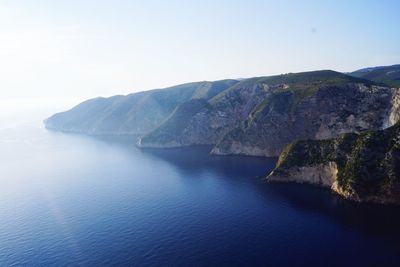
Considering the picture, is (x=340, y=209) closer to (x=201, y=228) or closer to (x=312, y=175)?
(x=312, y=175)

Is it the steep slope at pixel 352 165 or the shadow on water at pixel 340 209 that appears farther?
the steep slope at pixel 352 165

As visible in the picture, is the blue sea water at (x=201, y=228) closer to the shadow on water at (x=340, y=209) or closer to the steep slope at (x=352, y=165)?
the shadow on water at (x=340, y=209)

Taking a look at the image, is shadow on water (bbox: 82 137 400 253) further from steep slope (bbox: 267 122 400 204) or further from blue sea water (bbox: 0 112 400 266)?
steep slope (bbox: 267 122 400 204)

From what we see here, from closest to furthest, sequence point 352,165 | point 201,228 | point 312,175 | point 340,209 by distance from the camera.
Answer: point 201,228 < point 340,209 < point 352,165 < point 312,175

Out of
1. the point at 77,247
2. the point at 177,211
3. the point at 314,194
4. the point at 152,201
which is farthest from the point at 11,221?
the point at 314,194

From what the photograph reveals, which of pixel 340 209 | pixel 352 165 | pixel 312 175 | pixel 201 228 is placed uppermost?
pixel 352 165

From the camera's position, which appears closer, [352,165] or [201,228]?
[201,228]

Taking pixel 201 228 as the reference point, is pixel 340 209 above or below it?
below

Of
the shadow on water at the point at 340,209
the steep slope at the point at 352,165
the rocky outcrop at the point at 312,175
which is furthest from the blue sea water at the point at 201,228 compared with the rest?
the steep slope at the point at 352,165

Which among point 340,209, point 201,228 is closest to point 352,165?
point 340,209

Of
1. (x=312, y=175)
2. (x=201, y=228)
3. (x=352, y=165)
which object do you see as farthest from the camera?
(x=312, y=175)
